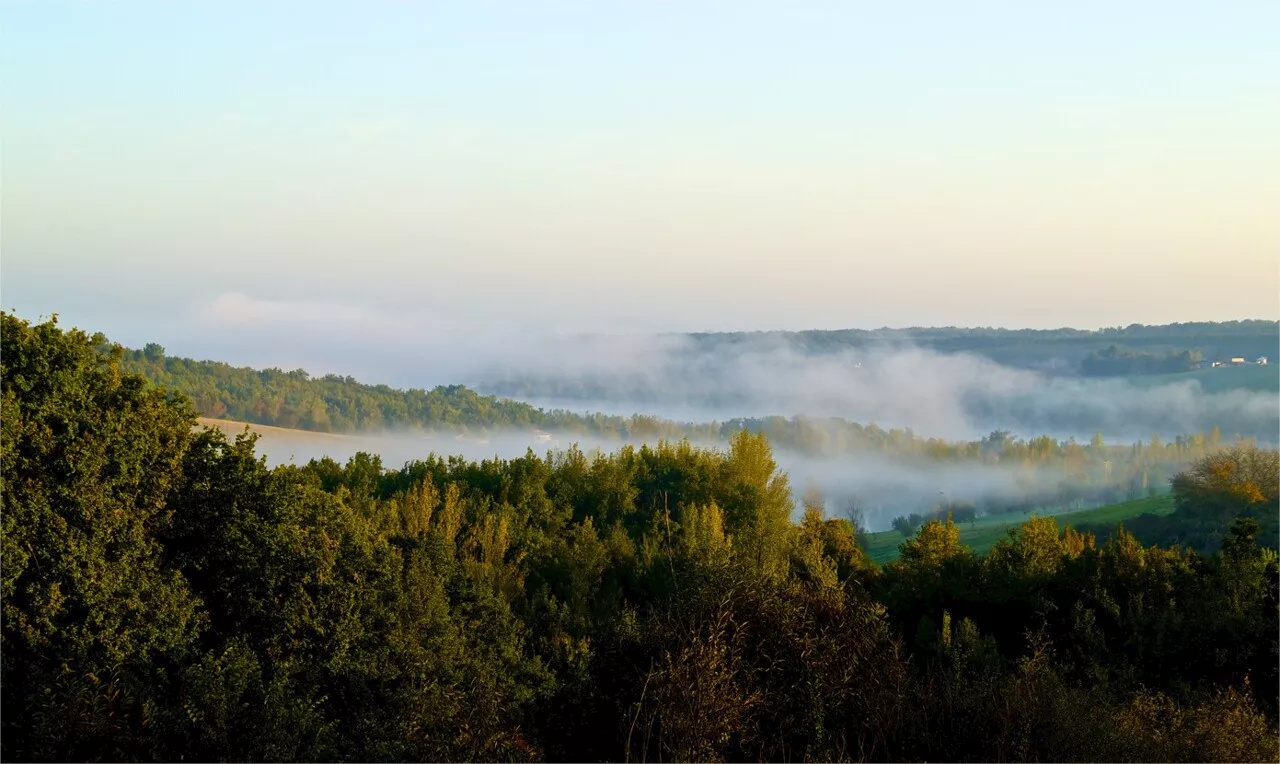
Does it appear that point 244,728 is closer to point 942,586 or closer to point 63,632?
point 63,632

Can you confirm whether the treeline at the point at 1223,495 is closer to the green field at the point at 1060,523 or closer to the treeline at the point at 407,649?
the green field at the point at 1060,523

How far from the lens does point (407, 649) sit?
26.0 meters

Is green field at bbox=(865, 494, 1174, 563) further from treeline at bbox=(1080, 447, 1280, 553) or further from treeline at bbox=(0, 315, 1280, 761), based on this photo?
treeline at bbox=(0, 315, 1280, 761)

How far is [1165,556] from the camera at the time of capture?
4294 centimetres

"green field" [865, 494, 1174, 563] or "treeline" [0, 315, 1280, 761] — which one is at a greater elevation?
"treeline" [0, 315, 1280, 761]

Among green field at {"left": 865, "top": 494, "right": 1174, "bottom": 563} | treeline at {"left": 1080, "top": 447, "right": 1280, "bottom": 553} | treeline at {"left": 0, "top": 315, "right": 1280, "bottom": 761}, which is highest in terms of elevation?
treeline at {"left": 0, "top": 315, "right": 1280, "bottom": 761}

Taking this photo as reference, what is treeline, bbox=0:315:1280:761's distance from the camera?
18641mm

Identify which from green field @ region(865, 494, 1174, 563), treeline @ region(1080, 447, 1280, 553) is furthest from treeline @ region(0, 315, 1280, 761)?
green field @ region(865, 494, 1174, 563)

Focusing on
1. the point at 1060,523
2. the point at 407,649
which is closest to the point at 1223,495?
the point at 1060,523

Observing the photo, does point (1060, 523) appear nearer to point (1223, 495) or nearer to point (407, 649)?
point (1223, 495)

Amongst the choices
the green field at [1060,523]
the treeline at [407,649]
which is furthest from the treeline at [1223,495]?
the treeline at [407,649]

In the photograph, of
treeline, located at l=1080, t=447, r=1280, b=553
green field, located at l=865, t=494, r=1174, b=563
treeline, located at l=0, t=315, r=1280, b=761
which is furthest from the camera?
green field, located at l=865, t=494, r=1174, b=563

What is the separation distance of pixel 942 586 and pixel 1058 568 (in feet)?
12.8

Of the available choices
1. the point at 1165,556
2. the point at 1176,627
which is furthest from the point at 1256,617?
the point at 1165,556
